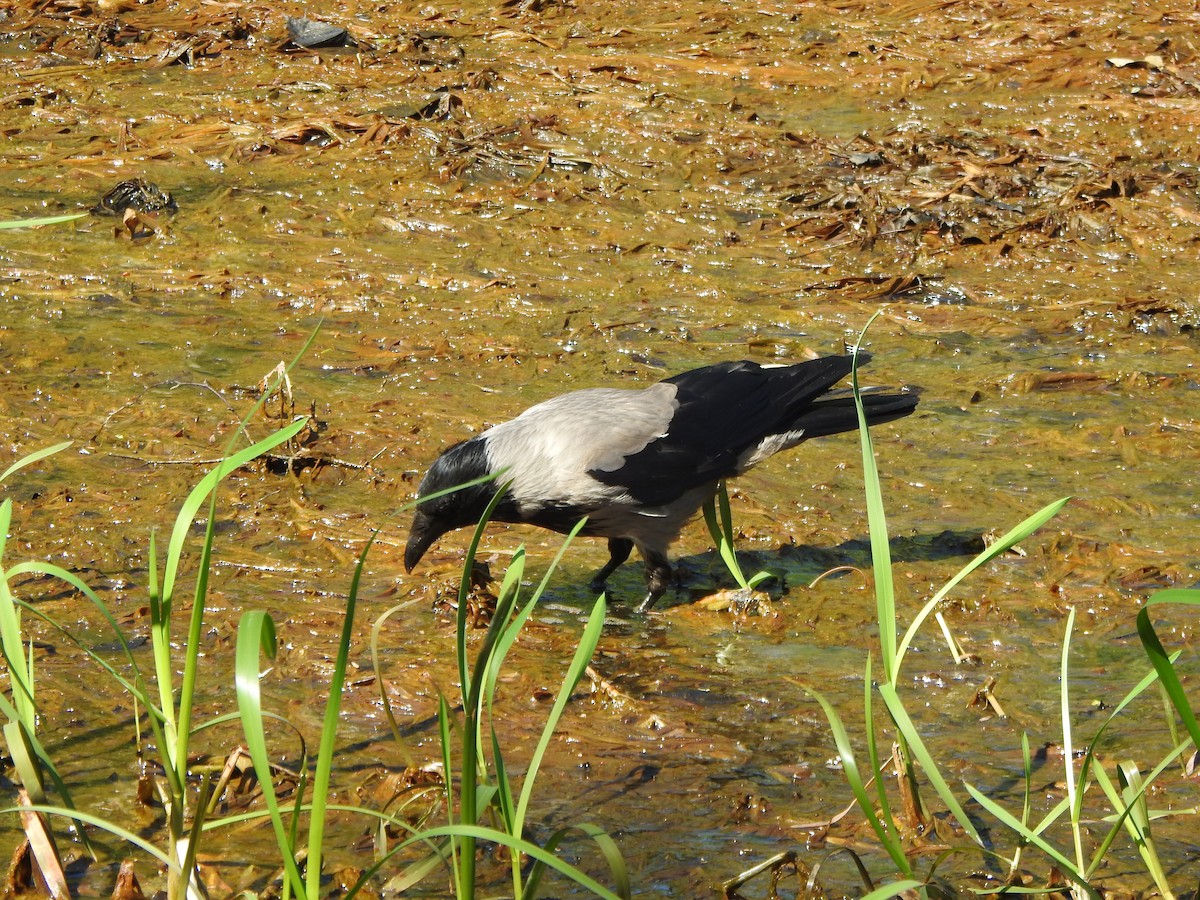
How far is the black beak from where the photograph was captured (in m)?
5.03

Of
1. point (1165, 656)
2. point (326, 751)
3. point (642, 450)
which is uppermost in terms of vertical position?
point (1165, 656)

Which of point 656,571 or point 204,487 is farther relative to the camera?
point 656,571

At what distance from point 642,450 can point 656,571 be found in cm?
49

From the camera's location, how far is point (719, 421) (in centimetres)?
551

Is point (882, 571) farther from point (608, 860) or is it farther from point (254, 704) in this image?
point (254, 704)

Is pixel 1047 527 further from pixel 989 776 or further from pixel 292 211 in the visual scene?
pixel 292 211

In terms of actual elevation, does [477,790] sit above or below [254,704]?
below

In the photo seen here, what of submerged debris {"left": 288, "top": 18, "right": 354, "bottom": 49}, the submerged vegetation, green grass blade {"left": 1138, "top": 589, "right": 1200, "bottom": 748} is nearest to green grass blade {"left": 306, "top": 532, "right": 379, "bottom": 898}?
the submerged vegetation

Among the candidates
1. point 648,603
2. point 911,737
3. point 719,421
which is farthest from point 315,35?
point 911,737

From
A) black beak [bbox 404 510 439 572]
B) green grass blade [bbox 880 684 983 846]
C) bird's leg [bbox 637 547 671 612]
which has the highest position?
green grass blade [bbox 880 684 983 846]

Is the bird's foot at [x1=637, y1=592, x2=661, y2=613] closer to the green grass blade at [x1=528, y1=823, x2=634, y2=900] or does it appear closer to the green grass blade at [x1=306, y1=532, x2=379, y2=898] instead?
the green grass blade at [x1=528, y1=823, x2=634, y2=900]

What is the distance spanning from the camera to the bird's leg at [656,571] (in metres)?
5.30

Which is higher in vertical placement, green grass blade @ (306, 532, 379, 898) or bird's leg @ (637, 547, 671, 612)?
green grass blade @ (306, 532, 379, 898)

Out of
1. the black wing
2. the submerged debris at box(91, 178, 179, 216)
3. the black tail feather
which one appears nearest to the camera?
the black wing
